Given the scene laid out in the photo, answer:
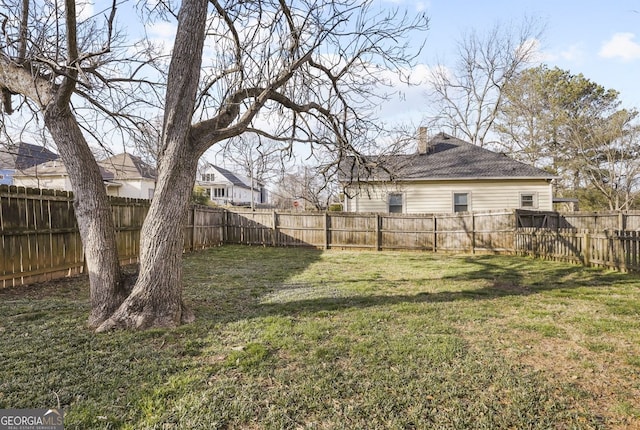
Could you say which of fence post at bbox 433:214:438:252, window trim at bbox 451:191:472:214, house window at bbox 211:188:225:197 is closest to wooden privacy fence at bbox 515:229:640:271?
fence post at bbox 433:214:438:252

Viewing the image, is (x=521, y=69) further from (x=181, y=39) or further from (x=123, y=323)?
(x=123, y=323)

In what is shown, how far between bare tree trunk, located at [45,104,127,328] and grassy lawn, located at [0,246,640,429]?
428 millimetres

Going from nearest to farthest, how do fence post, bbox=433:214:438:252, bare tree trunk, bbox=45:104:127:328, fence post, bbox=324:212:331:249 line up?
1. bare tree trunk, bbox=45:104:127:328
2. fence post, bbox=433:214:438:252
3. fence post, bbox=324:212:331:249

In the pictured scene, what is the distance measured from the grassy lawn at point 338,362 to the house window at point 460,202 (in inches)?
401

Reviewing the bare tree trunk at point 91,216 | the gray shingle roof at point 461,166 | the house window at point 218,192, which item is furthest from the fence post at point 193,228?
the house window at point 218,192

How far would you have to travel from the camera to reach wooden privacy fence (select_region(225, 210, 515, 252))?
1280 centimetres

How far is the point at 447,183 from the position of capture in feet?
51.9

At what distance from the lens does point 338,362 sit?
10.4 feet

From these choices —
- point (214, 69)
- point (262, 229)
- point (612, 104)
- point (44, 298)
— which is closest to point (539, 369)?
point (214, 69)

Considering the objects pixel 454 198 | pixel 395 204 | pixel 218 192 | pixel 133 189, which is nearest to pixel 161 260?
pixel 395 204

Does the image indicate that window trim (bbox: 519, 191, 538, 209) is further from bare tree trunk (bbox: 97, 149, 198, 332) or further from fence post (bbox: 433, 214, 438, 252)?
bare tree trunk (bbox: 97, 149, 198, 332)

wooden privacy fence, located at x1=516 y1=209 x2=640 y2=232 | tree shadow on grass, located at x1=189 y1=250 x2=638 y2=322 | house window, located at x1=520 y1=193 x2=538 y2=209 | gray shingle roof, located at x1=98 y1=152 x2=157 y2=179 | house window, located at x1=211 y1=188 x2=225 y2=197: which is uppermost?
house window, located at x1=211 y1=188 x2=225 y2=197

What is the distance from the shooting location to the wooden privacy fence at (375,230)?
42.0 feet

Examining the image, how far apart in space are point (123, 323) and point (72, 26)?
10.6 ft
